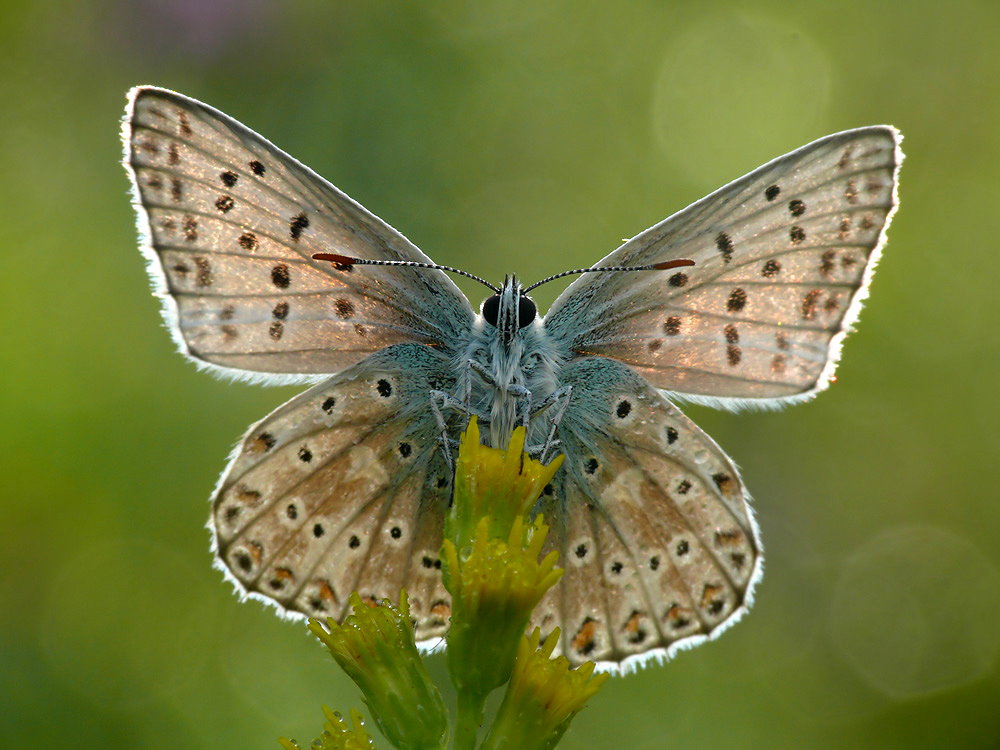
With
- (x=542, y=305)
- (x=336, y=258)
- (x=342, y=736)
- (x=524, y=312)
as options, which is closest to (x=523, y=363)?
(x=524, y=312)

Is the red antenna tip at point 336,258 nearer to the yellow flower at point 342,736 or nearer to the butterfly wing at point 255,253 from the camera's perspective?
the butterfly wing at point 255,253

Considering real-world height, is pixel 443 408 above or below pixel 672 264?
below

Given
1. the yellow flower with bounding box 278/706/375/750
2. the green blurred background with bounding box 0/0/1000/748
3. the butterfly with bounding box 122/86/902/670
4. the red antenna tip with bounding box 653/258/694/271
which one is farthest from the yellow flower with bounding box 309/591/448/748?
the green blurred background with bounding box 0/0/1000/748

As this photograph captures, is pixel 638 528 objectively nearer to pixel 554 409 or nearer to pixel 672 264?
pixel 554 409

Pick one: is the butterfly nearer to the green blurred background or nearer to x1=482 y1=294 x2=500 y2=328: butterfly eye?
x1=482 y1=294 x2=500 y2=328: butterfly eye

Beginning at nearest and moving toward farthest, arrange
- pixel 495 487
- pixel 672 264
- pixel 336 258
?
pixel 495 487 < pixel 336 258 < pixel 672 264

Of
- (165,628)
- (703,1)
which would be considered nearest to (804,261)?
(165,628)

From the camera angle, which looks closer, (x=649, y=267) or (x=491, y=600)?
(x=491, y=600)
